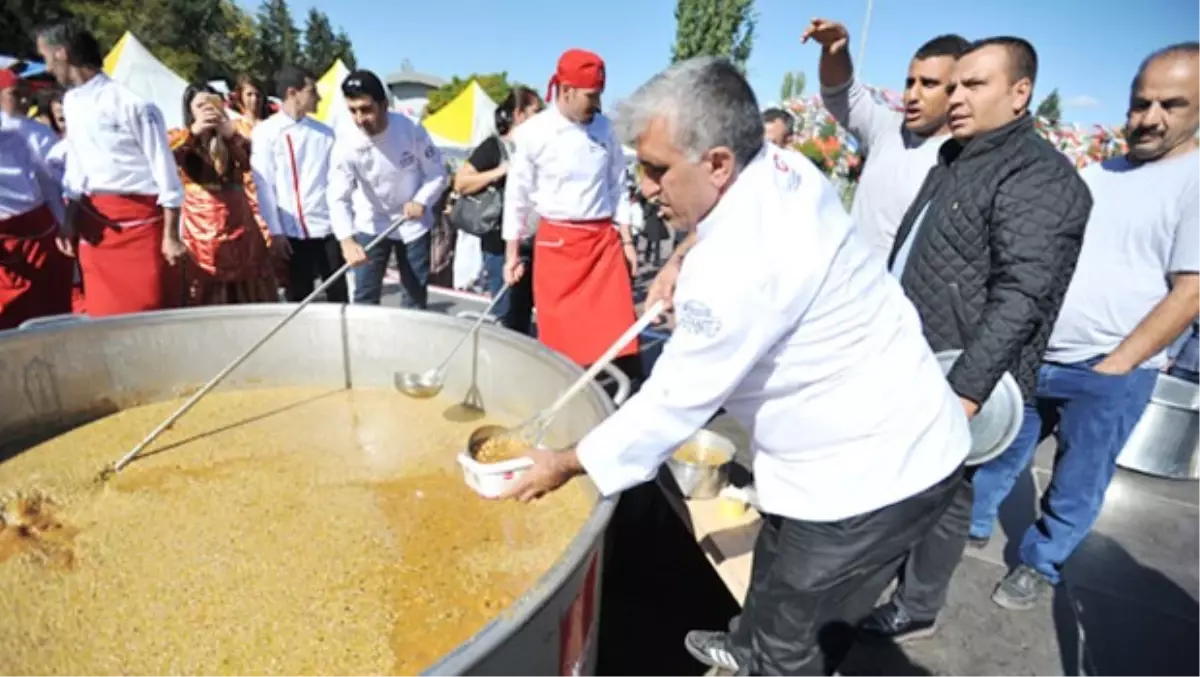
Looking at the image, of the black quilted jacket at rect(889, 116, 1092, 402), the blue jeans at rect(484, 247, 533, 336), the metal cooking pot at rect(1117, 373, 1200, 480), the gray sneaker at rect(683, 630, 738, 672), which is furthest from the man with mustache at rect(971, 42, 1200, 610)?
the blue jeans at rect(484, 247, 533, 336)

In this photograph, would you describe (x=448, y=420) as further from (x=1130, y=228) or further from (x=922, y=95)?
(x=1130, y=228)

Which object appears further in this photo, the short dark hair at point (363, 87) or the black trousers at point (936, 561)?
the short dark hair at point (363, 87)

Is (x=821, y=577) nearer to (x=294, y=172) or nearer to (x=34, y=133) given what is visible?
(x=294, y=172)

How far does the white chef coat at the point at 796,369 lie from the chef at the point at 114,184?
9.90ft

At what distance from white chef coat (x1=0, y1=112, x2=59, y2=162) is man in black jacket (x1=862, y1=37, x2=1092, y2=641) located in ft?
14.3

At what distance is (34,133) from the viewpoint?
3627mm

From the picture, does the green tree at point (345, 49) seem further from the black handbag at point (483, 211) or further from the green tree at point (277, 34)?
the black handbag at point (483, 211)

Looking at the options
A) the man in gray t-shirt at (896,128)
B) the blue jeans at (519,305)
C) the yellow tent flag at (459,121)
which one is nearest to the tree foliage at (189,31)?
the yellow tent flag at (459,121)

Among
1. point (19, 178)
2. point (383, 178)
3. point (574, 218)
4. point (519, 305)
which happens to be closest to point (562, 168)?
point (574, 218)

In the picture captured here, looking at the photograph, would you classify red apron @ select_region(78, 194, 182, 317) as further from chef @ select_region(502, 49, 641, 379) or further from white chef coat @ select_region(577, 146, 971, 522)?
white chef coat @ select_region(577, 146, 971, 522)

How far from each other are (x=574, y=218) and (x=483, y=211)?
1081mm

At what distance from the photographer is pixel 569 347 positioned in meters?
3.59

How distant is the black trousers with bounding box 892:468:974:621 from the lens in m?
2.05

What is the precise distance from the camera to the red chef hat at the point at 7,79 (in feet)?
11.6
